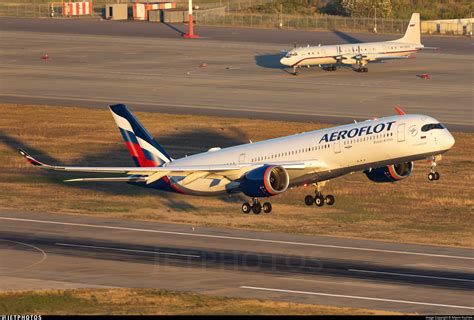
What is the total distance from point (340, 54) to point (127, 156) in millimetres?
59731

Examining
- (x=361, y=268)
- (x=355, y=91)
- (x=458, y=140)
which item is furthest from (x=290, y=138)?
(x=355, y=91)

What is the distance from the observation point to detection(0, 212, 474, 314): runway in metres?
70.1

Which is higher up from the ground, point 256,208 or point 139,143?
point 139,143

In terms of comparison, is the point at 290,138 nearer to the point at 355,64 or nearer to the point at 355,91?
the point at 355,91

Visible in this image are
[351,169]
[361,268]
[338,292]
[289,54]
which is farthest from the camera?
[289,54]

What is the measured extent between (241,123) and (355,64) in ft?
144

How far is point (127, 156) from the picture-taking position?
118 m

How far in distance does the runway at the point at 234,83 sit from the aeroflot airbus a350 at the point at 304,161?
4390 centimetres

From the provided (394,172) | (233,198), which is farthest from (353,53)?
(394,172)

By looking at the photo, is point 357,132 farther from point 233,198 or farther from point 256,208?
point 233,198

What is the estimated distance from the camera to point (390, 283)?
72.4m

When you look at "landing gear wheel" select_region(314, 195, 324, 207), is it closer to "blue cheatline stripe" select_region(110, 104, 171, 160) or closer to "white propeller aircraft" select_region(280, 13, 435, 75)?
"blue cheatline stripe" select_region(110, 104, 171, 160)

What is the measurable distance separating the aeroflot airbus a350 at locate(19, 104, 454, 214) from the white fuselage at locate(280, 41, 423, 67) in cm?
7853

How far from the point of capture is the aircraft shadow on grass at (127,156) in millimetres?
103438
